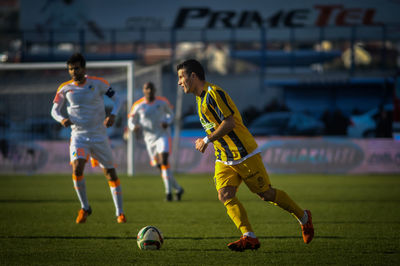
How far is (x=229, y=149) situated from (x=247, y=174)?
12.6 inches

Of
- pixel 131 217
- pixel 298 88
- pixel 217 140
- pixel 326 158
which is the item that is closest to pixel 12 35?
pixel 298 88

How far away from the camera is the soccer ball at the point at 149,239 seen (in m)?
6.85

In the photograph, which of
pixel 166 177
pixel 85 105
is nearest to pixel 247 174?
pixel 85 105

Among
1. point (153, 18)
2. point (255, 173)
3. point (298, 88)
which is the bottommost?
point (298, 88)

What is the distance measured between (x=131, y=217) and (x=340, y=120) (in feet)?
53.7

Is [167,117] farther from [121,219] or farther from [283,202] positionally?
[283,202]

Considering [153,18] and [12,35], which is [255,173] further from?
[12,35]

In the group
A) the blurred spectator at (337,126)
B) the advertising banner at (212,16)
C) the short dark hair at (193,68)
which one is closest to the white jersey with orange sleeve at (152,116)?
the short dark hair at (193,68)

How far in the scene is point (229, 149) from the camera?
21.6 ft

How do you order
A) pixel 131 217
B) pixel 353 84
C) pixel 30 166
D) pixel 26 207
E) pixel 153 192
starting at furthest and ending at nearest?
pixel 353 84 → pixel 30 166 → pixel 153 192 → pixel 26 207 → pixel 131 217

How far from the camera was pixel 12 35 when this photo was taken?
121ft

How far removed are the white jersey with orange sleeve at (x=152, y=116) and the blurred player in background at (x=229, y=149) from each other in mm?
6356

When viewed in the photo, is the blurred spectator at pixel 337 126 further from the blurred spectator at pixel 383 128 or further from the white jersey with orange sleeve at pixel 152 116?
the white jersey with orange sleeve at pixel 152 116

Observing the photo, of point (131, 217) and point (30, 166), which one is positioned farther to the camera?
point (30, 166)
